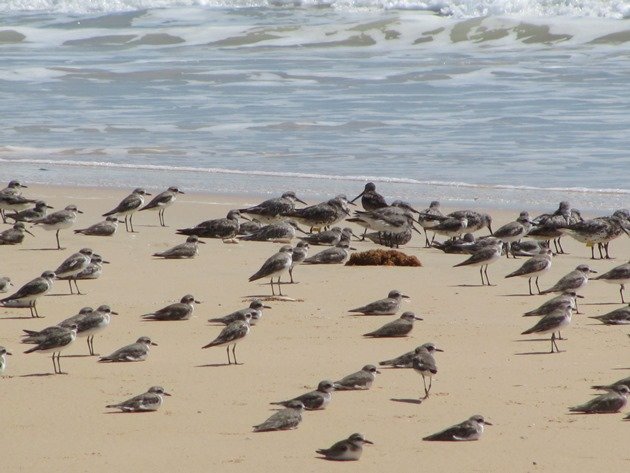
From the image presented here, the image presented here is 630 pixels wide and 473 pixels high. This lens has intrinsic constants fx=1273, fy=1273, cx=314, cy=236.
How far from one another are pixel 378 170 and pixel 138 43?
24.0m

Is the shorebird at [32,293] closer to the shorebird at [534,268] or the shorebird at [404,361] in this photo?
the shorebird at [404,361]

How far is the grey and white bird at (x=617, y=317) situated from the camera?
416 inches

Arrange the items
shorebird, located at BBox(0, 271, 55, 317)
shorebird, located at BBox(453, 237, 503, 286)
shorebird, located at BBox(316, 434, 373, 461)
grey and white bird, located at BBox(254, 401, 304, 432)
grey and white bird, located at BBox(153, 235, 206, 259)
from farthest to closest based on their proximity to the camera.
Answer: grey and white bird, located at BBox(153, 235, 206, 259) < shorebird, located at BBox(453, 237, 503, 286) < shorebird, located at BBox(0, 271, 55, 317) < grey and white bird, located at BBox(254, 401, 304, 432) < shorebird, located at BBox(316, 434, 373, 461)

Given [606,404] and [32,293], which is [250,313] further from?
[606,404]

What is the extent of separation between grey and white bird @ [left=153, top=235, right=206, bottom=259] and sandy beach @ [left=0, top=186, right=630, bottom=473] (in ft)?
0.39

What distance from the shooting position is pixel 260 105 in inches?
1055

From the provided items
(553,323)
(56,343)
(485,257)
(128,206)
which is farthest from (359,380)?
(128,206)

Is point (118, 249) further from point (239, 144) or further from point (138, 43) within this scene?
point (138, 43)

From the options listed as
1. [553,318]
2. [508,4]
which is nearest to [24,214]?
[553,318]

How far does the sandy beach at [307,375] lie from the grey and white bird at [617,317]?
0.43 ft

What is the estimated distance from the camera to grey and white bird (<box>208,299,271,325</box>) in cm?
1025

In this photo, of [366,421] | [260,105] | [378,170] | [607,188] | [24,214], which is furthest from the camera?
[260,105]

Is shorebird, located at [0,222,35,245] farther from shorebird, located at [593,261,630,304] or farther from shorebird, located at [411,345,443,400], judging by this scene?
shorebird, located at [411,345,443,400]

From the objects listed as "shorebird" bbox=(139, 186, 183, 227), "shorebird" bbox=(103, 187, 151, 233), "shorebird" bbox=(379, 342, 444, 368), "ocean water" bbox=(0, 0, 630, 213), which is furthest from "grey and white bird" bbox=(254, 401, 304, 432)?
"ocean water" bbox=(0, 0, 630, 213)
